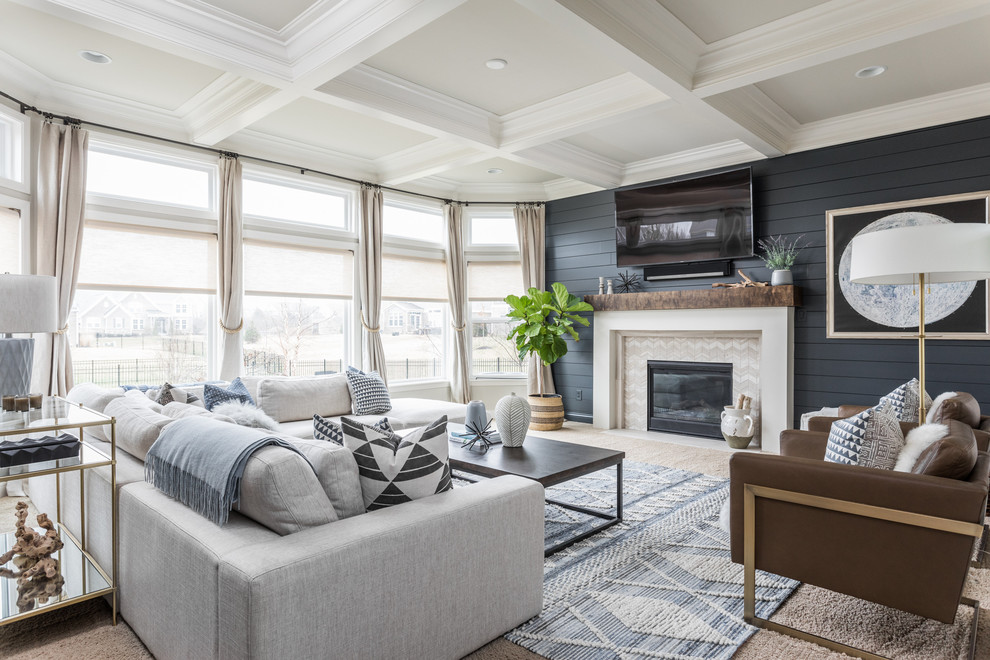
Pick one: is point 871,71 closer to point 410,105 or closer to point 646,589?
point 410,105

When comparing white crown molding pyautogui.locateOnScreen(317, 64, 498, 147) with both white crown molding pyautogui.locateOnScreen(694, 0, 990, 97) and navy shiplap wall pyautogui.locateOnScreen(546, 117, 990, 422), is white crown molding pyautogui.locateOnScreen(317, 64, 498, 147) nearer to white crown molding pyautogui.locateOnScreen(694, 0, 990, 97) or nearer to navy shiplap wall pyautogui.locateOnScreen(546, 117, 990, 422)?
white crown molding pyautogui.locateOnScreen(694, 0, 990, 97)

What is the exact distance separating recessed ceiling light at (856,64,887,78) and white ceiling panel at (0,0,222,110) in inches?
169

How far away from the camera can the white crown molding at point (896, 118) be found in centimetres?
413

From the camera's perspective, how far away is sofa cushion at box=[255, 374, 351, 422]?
14.4 ft

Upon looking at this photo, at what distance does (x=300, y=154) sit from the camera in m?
5.45

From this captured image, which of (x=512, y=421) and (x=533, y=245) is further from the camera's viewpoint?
(x=533, y=245)

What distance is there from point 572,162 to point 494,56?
6.55ft

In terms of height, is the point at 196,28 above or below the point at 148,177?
above

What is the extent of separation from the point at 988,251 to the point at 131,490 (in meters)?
3.48

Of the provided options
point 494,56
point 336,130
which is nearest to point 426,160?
point 336,130

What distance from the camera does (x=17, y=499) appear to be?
366cm

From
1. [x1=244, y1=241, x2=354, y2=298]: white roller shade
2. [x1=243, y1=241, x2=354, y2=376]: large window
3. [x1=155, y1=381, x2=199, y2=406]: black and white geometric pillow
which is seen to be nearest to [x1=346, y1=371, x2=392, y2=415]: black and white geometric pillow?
[x1=243, y1=241, x2=354, y2=376]: large window

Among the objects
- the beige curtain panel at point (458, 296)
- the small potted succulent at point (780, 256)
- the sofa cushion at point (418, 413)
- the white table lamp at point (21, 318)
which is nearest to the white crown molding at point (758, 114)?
the small potted succulent at point (780, 256)

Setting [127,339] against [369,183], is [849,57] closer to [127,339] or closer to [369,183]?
[369,183]
